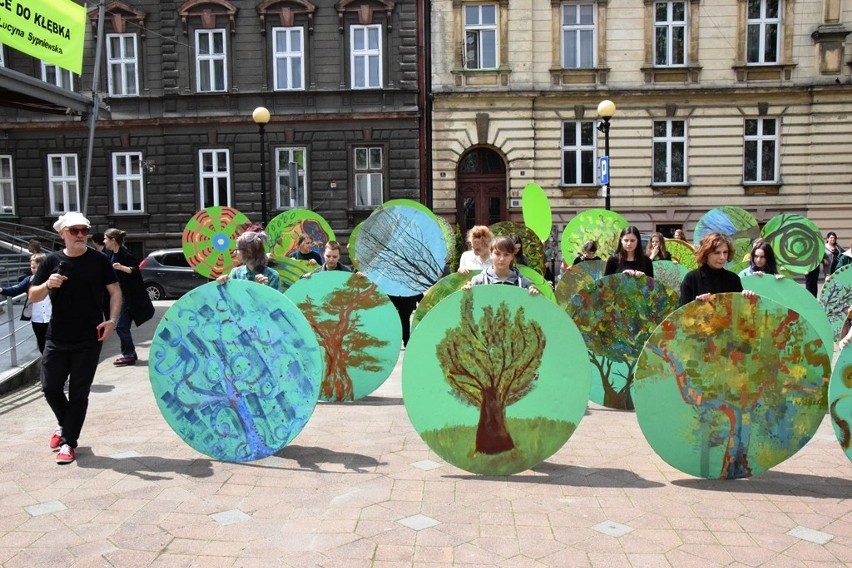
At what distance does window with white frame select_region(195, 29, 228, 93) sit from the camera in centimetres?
2314

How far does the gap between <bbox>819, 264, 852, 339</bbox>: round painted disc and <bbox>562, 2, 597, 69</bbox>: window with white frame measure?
15018 mm

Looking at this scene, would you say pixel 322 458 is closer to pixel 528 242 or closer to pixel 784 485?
pixel 784 485

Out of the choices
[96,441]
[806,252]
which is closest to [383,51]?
[806,252]

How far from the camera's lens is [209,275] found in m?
13.1

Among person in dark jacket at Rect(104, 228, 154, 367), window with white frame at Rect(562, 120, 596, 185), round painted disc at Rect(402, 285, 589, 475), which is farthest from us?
window with white frame at Rect(562, 120, 596, 185)

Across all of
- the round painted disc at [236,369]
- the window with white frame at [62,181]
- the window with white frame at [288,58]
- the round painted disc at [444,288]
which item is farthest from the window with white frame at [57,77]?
the round painted disc at [236,369]

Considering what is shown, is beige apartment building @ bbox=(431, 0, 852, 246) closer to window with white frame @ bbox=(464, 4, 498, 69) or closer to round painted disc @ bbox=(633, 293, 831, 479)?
window with white frame @ bbox=(464, 4, 498, 69)

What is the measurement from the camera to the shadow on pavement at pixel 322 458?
4875mm

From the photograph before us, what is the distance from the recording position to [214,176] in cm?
2345

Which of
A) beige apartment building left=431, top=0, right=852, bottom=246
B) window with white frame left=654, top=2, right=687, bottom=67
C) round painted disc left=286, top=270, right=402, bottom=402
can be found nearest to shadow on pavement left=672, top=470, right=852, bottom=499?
round painted disc left=286, top=270, right=402, bottom=402

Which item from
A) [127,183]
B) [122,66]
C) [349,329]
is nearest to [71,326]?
[349,329]

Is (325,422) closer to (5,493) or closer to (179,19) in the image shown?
(5,493)

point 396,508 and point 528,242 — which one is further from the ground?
point 528,242

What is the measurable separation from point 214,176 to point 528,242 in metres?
16.4
